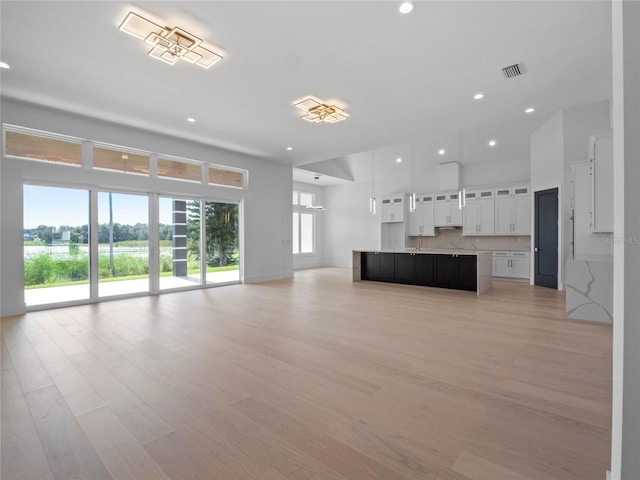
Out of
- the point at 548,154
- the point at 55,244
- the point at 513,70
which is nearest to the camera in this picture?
the point at 513,70

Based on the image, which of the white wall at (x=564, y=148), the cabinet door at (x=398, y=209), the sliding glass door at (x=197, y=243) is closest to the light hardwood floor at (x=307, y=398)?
the sliding glass door at (x=197, y=243)

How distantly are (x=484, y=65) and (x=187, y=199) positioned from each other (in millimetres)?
6123

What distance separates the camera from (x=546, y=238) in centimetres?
A: 666

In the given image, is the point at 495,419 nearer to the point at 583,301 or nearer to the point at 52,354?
the point at 583,301

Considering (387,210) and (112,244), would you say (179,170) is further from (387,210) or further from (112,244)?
(387,210)

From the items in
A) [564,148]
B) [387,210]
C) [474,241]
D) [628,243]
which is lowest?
[474,241]

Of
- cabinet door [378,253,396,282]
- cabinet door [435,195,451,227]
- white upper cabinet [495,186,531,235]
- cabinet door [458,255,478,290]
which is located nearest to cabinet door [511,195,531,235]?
white upper cabinet [495,186,531,235]

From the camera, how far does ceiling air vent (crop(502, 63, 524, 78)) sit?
3.79 m

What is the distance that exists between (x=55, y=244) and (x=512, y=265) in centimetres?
1002

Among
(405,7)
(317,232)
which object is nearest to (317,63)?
(405,7)

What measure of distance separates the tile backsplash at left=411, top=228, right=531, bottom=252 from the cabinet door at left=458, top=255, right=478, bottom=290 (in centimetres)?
261

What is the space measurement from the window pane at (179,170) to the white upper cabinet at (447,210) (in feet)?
22.7

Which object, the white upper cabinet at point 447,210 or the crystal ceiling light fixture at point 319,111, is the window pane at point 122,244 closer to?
the crystal ceiling light fixture at point 319,111

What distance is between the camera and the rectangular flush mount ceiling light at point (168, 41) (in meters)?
2.97
